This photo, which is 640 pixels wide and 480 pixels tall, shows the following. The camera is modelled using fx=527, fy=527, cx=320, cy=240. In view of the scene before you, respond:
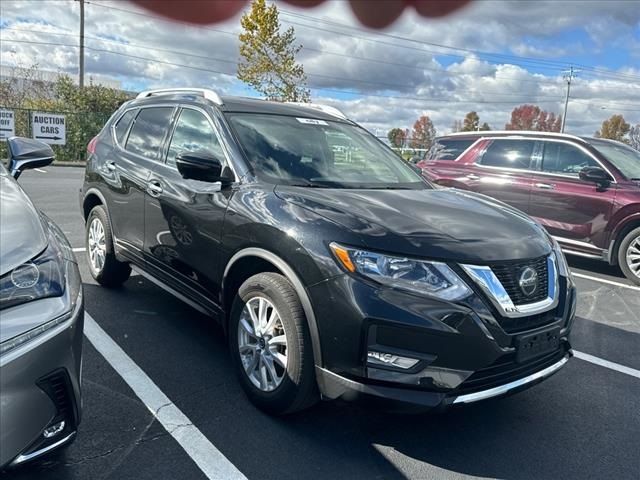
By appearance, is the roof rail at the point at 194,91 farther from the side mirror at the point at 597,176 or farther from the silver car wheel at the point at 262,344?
the side mirror at the point at 597,176

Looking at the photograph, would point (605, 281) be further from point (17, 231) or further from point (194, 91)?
point (17, 231)

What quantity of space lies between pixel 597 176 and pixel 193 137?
5433mm

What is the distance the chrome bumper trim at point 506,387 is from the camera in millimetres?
2516

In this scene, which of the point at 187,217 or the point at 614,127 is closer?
the point at 187,217

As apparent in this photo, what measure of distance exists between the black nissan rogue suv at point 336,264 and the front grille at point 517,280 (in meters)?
0.01

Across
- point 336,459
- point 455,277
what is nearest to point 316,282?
point 455,277

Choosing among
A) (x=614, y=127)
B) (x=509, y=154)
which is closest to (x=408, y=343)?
(x=509, y=154)

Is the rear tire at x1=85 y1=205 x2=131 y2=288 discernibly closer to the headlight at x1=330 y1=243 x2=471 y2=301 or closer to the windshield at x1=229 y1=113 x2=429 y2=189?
the windshield at x1=229 y1=113 x2=429 y2=189

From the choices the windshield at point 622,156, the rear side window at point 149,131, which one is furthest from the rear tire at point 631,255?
the rear side window at point 149,131

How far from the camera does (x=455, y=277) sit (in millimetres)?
2506

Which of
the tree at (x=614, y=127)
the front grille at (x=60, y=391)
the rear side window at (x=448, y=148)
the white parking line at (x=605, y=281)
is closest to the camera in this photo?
the front grille at (x=60, y=391)

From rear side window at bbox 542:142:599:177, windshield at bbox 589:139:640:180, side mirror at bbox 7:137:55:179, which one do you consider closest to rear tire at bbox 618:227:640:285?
windshield at bbox 589:139:640:180

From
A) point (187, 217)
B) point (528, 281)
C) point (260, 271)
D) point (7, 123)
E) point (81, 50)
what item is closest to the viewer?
point (528, 281)

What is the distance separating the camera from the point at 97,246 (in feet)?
16.5
